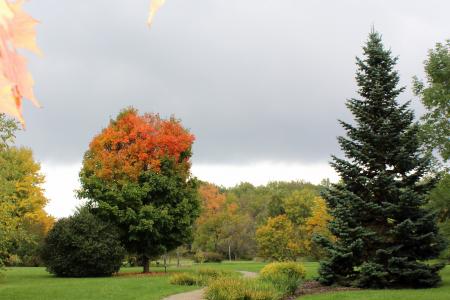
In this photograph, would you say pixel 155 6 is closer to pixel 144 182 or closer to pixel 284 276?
pixel 284 276

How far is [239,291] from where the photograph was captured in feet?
44.6

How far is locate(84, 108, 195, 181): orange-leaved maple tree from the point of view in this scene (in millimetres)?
28781

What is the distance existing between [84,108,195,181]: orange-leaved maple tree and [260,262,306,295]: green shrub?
37.6 feet

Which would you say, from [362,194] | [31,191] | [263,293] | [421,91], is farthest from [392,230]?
[31,191]

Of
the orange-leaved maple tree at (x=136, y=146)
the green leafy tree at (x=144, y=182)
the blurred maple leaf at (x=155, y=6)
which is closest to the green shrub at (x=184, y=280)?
the green leafy tree at (x=144, y=182)

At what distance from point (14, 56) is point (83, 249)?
2794 cm

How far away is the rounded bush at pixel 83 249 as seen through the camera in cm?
2678

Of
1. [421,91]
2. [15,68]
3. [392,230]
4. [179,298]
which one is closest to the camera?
[15,68]

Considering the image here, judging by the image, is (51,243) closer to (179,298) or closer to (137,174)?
(137,174)

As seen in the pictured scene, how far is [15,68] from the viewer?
0.50 m

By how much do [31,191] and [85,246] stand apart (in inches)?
613

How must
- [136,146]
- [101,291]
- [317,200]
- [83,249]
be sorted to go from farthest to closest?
[317,200]
[136,146]
[83,249]
[101,291]

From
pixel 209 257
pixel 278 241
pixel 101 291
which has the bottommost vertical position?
pixel 101 291

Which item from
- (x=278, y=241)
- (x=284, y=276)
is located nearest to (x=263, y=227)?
(x=278, y=241)
